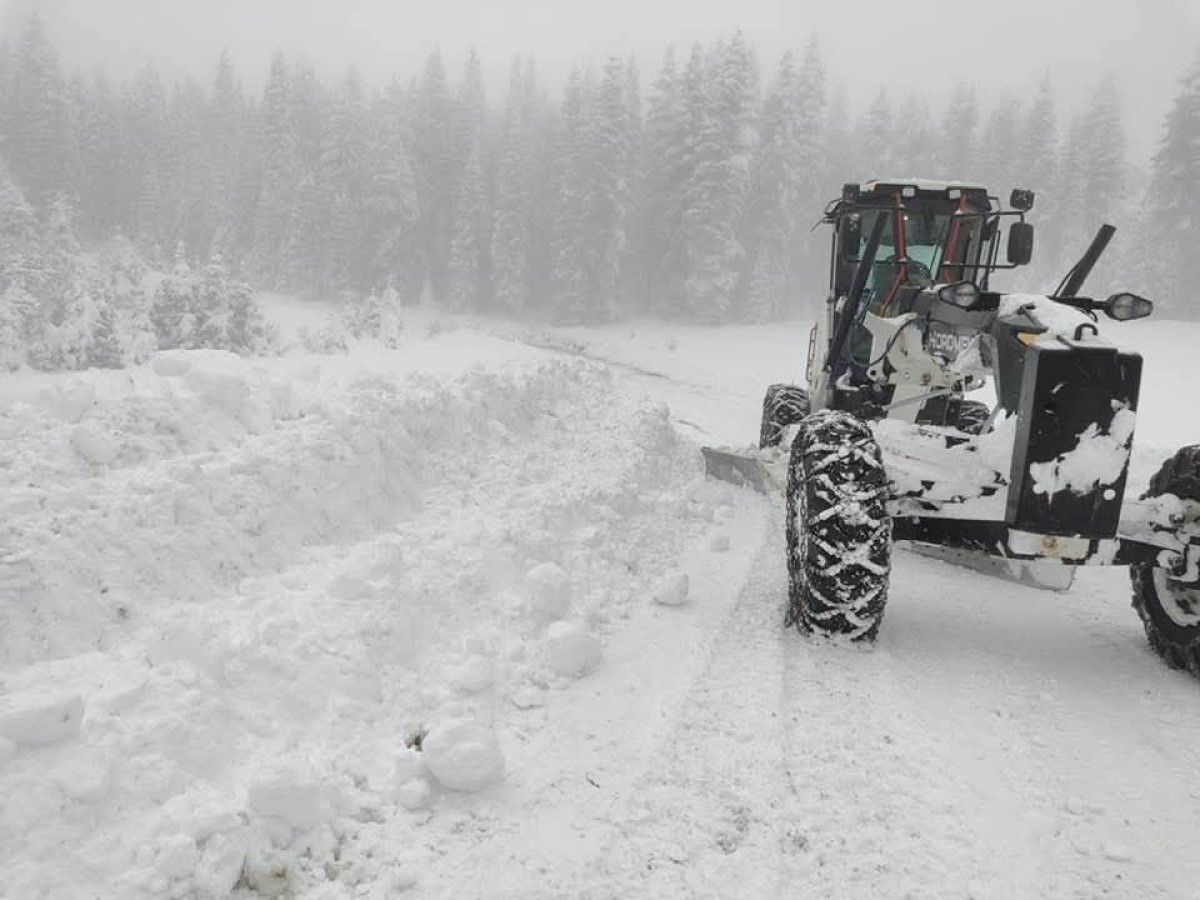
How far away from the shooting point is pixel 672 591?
500cm

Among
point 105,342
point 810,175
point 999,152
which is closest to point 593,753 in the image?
point 105,342

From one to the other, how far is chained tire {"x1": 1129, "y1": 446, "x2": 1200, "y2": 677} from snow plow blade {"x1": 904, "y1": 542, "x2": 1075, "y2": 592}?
14.9 inches

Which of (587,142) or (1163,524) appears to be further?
(587,142)

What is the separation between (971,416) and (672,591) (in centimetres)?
473

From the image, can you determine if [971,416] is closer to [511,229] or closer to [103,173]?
[511,229]

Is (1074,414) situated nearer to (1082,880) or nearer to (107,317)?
(1082,880)

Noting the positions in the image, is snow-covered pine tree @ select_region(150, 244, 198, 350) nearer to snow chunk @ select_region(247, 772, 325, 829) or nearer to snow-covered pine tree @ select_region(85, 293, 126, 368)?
snow-covered pine tree @ select_region(85, 293, 126, 368)

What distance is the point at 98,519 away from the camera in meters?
3.82

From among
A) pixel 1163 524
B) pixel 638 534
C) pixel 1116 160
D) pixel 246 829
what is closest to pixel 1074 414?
pixel 1163 524

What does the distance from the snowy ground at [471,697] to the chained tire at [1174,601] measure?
15 cm

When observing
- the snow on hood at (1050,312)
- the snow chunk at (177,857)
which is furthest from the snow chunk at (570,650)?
the snow on hood at (1050,312)

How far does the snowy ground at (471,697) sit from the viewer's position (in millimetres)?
2615

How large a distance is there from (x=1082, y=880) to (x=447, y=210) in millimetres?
51975

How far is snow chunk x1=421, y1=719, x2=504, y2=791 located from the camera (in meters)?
2.97
